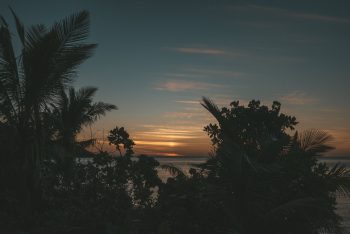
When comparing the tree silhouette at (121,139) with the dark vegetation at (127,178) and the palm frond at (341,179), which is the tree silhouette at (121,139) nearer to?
the dark vegetation at (127,178)

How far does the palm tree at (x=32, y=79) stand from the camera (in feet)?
36.6

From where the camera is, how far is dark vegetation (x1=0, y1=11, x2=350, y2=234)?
960cm

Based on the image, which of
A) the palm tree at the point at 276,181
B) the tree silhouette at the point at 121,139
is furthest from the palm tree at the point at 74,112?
the palm tree at the point at 276,181

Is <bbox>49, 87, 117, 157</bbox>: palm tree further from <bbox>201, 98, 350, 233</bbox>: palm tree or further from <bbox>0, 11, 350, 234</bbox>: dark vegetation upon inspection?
<bbox>201, 98, 350, 233</bbox>: palm tree

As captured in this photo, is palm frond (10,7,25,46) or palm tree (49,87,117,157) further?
palm tree (49,87,117,157)

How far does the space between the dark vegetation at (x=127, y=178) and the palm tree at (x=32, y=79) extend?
3cm

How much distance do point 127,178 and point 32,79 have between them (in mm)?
4139

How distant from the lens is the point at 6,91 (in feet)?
38.9

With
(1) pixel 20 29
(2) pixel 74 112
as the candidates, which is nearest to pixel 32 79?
(1) pixel 20 29

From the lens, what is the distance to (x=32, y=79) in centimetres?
1136

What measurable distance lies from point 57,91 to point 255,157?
232 inches

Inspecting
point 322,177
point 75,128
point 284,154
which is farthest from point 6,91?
point 322,177

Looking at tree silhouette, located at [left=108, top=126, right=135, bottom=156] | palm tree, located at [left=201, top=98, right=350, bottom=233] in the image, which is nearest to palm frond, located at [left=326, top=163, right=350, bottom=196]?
palm tree, located at [left=201, top=98, right=350, bottom=233]

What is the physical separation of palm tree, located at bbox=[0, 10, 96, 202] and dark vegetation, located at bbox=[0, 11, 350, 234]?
0.03 meters
